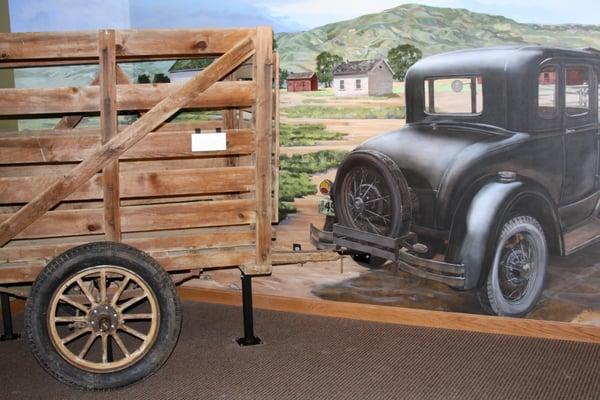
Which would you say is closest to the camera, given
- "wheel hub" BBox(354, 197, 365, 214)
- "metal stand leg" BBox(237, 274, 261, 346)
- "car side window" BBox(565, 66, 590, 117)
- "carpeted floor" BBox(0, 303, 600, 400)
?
"carpeted floor" BBox(0, 303, 600, 400)

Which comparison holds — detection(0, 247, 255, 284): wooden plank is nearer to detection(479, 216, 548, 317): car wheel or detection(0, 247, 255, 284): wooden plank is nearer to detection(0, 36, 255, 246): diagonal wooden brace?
detection(0, 36, 255, 246): diagonal wooden brace

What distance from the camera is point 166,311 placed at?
11.1ft

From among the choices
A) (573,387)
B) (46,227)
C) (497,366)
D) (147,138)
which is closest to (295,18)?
(147,138)

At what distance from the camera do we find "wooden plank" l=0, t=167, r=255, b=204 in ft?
10.9

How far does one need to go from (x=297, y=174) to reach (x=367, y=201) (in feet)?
2.26

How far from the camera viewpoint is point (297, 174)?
4.84 metres

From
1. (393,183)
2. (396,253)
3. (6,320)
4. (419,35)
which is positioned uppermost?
(419,35)

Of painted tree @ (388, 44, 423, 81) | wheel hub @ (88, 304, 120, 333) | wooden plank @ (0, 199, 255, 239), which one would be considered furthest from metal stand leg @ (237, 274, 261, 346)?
painted tree @ (388, 44, 423, 81)

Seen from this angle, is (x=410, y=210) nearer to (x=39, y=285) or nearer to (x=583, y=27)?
(x=583, y=27)

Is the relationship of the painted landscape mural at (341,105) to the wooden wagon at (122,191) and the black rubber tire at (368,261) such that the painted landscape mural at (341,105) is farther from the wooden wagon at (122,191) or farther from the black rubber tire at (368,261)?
the wooden wagon at (122,191)

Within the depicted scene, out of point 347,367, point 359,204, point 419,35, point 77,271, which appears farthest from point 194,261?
point 419,35

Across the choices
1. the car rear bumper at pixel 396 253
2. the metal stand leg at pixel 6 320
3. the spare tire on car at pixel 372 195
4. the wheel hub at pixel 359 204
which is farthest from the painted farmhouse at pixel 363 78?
the metal stand leg at pixel 6 320

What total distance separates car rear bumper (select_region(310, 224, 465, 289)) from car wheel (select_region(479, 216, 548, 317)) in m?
0.24

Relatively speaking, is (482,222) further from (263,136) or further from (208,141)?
(208,141)
